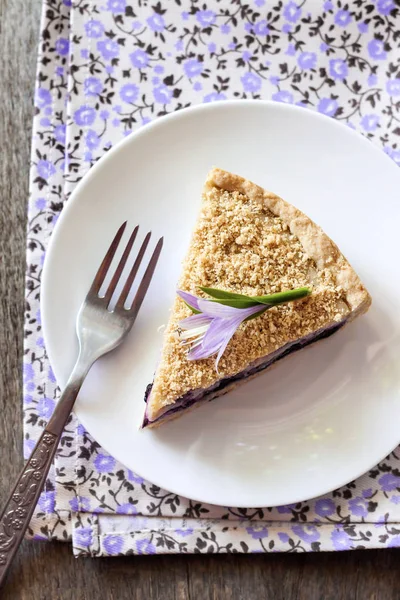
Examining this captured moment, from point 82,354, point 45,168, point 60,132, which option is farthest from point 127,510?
point 60,132

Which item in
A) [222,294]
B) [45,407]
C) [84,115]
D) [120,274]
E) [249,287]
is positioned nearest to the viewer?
[222,294]

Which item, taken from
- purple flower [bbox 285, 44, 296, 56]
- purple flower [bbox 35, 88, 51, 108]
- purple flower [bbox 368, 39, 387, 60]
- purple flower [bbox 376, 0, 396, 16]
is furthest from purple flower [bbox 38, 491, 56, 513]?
purple flower [bbox 376, 0, 396, 16]

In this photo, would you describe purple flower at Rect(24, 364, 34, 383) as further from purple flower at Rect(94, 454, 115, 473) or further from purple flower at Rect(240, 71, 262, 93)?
purple flower at Rect(240, 71, 262, 93)

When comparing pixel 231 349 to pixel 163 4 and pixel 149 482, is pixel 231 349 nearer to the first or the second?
pixel 149 482

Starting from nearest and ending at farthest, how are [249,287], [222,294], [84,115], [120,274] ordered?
[222,294]
[249,287]
[120,274]
[84,115]

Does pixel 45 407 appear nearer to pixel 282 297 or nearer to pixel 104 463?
pixel 104 463

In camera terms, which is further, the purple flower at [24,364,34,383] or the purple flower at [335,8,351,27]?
the purple flower at [335,8,351,27]

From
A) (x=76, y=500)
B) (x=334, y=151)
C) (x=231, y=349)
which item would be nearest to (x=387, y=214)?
(x=334, y=151)
